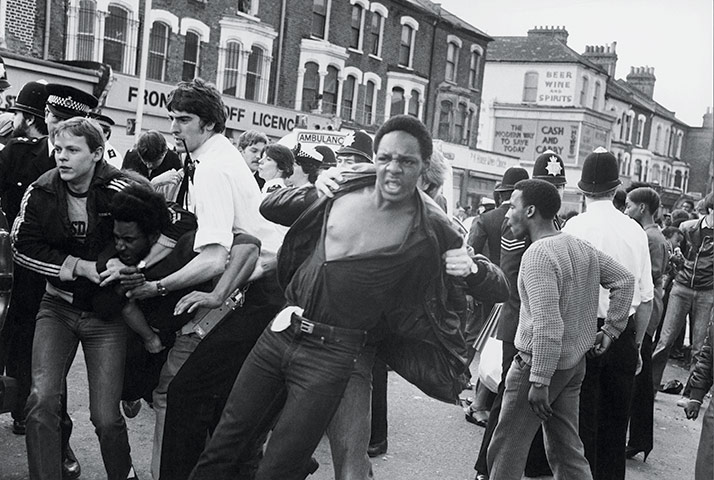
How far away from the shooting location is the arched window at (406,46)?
35.0 m

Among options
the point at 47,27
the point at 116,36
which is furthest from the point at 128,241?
the point at 116,36

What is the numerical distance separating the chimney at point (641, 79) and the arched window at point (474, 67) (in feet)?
85.1

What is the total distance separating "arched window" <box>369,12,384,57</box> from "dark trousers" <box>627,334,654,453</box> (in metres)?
28.1

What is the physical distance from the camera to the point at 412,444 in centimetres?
619

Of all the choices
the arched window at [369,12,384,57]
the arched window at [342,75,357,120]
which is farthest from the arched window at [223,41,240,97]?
the arched window at [369,12,384,57]

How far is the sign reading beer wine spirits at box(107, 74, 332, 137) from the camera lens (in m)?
22.4

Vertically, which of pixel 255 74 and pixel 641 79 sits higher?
pixel 641 79

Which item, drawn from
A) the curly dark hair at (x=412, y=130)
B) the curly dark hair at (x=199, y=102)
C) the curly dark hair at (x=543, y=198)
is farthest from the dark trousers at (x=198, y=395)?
the curly dark hair at (x=543, y=198)

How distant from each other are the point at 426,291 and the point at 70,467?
8.01 ft

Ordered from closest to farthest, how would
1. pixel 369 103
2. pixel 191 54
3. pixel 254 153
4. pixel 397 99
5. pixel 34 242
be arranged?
pixel 34 242, pixel 254 153, pixel 191 54, pixel 369 103, pixel 397 99

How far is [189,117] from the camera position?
170 inches

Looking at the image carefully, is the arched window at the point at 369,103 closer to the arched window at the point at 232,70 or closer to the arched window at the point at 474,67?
the arched window at the point at 232,70

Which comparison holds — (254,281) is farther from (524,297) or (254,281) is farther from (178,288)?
(524,297)

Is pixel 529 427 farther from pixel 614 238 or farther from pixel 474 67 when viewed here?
pixel 474 67
